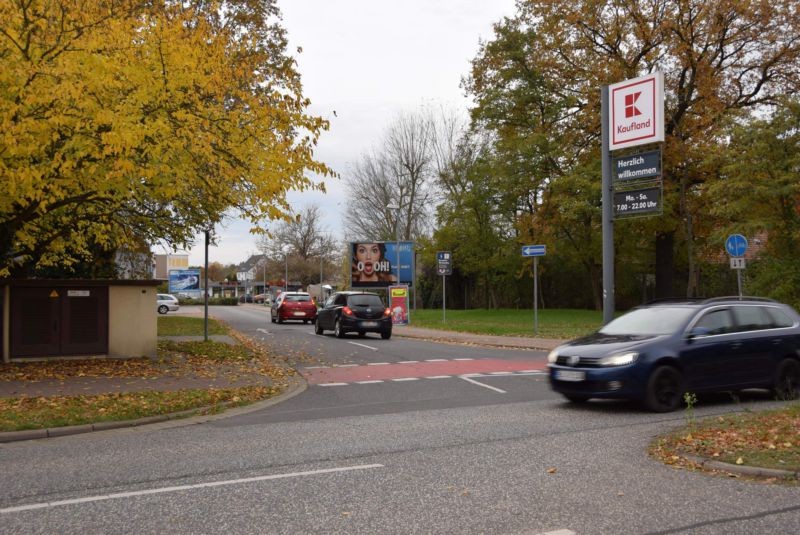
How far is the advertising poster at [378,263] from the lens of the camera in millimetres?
35938

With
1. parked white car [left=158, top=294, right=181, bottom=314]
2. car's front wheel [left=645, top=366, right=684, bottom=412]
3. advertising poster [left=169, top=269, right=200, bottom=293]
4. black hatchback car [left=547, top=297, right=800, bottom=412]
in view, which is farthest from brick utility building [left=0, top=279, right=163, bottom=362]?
advertising poster [left=169, top=269, right=200, bottom=293]

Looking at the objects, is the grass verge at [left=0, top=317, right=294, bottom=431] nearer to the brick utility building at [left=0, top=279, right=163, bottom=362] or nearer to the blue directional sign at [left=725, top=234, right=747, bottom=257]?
the brick utility building at [left=0, top=279, right=163, bottom=362]

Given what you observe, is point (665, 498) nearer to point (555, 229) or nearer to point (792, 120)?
point (792, 120)

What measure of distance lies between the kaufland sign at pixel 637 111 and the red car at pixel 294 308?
907 inches

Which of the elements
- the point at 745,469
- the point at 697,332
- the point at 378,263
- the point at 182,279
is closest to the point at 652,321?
the point at 697,332

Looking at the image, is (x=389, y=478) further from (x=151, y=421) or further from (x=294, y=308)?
(x=294, y=308)

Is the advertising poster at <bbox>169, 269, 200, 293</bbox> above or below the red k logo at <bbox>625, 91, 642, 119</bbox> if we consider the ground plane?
below

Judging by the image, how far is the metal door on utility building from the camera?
48.9ft

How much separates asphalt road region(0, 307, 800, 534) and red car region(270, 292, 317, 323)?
2644 cm

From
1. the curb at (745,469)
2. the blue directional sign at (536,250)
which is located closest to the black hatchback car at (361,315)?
the blue directional sign at (536,250)

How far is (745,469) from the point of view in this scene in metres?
6.17

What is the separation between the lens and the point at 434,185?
52.4 m

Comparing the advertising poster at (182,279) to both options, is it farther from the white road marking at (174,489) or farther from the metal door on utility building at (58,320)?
the white road marking at (174,489)

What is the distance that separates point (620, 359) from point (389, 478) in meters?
4.47
